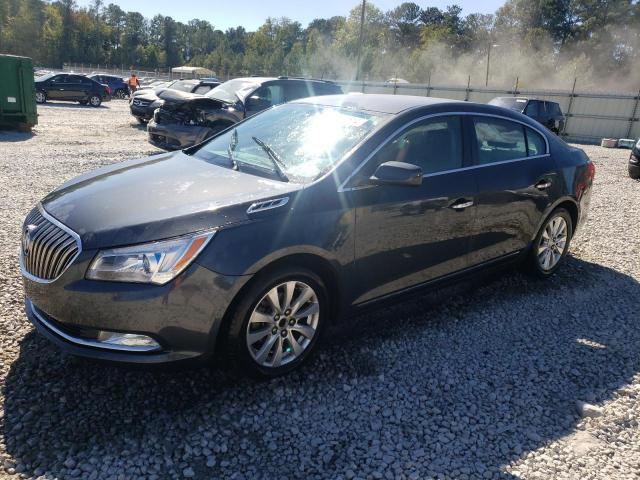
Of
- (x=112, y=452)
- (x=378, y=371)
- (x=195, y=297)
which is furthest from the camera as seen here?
(x=378, y=371)

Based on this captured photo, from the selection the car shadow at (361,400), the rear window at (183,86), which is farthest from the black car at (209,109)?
the rear window at (183,86)

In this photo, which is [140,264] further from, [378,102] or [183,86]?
[183,86]

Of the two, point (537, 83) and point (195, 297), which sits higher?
point (537, 83)

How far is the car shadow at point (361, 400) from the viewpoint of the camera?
2518 mm

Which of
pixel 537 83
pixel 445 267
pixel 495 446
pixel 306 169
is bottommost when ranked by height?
pixel 495 446

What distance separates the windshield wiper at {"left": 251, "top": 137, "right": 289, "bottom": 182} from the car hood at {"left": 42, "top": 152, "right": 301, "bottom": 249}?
0.11 m

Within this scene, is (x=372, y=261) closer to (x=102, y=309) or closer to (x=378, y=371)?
(x=378, y=371)

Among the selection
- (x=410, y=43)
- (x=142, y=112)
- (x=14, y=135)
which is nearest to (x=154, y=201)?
(x=14, y=135)

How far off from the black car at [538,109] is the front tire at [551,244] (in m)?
13.6

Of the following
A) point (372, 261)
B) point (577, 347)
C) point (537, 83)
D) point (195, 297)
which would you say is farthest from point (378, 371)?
point (537, 83)

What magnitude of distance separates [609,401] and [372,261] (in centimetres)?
172

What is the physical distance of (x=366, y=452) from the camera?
8.43 ft

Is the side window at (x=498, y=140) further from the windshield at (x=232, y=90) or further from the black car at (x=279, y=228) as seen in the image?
the windshield at (x=232, y=90)

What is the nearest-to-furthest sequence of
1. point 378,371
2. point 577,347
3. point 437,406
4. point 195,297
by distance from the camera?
point 195,297 → point 437,406 → point 378,371 → point 577,347
